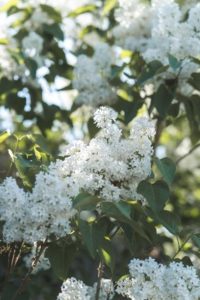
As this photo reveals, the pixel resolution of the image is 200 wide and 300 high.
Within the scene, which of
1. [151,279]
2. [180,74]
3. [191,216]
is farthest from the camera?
[191,216]

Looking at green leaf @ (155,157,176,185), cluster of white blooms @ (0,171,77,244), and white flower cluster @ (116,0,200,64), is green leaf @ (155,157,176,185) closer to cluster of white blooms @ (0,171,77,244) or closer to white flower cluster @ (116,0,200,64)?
cluster of white blooms @ (0,171,77,244)

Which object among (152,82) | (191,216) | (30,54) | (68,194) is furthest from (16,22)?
(191,216)

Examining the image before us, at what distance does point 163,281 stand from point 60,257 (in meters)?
0.41

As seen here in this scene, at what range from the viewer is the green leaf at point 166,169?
247cm

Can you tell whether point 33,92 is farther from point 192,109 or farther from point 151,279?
point 151,279

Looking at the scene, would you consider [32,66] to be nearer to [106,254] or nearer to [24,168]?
[24,168]

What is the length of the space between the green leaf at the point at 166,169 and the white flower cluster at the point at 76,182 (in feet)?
0.18

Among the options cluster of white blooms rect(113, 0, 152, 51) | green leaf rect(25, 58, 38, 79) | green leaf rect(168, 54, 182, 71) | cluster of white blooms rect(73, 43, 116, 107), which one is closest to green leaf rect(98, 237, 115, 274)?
green leaf rect(168, 54, 182, 71)

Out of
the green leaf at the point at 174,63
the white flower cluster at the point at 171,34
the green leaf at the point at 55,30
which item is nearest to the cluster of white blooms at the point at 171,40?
the white flower cluster at the point at 171,34

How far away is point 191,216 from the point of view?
6.93 meters

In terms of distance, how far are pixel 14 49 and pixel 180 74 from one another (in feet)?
3.69

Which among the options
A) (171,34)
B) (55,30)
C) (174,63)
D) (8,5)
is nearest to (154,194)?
(174,63)

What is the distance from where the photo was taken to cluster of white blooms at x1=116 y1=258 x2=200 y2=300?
222 cm

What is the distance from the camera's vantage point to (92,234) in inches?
90.9
